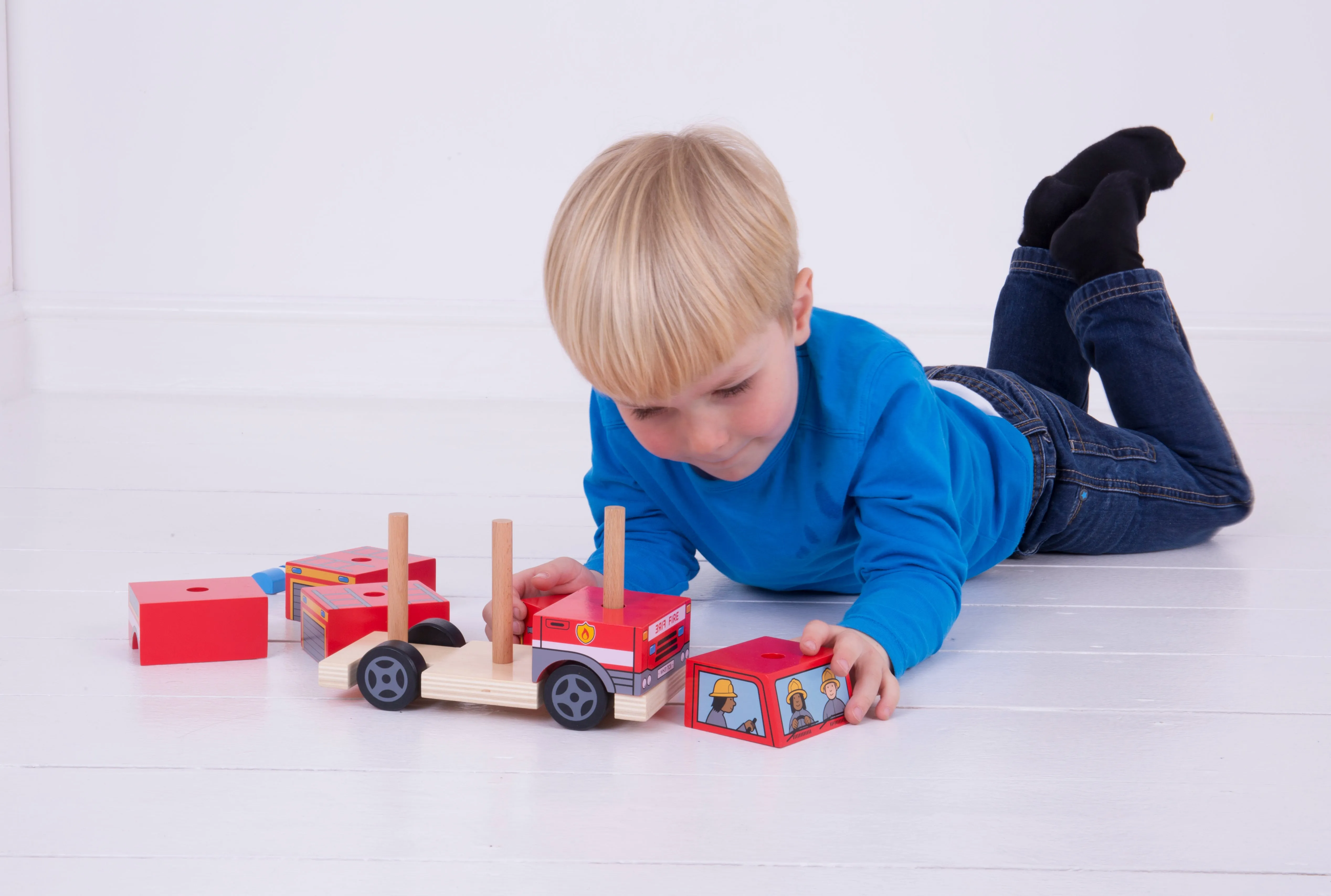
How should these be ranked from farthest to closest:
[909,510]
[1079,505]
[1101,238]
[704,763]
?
[1101,238] < [1079,505] < [909,510] < [704,763]

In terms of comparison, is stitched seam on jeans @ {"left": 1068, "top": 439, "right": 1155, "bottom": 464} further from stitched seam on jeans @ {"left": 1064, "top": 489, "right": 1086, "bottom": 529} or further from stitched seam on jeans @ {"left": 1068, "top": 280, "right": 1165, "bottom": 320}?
stitched seam on jeans @ {"left": 1068, "top": 280, "right": 1165, "bottom": 320}

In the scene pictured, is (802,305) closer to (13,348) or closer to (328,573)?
(328,573)

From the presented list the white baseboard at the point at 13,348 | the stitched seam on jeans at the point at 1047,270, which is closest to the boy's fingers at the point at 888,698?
the stitched seam on jeans at the point at 1047,270

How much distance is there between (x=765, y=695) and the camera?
0.74m

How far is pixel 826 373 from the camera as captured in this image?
934 mm

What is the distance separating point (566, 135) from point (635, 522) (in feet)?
4.45

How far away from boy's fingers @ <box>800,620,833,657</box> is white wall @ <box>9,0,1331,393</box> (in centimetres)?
157

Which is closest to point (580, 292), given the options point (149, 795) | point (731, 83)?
point (149, 795)

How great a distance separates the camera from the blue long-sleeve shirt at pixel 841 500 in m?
0.91

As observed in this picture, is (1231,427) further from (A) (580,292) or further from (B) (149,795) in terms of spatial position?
(B) (149,795)

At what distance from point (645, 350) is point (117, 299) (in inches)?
72.8

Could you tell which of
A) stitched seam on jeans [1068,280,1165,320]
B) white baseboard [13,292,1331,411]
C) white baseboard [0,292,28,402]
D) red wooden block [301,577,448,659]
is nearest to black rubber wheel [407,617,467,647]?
red wooden block [301,577,448,659]

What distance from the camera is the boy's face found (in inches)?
31.2

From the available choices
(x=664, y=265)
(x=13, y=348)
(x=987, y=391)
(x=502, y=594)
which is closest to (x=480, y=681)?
(x=502, y=594)
